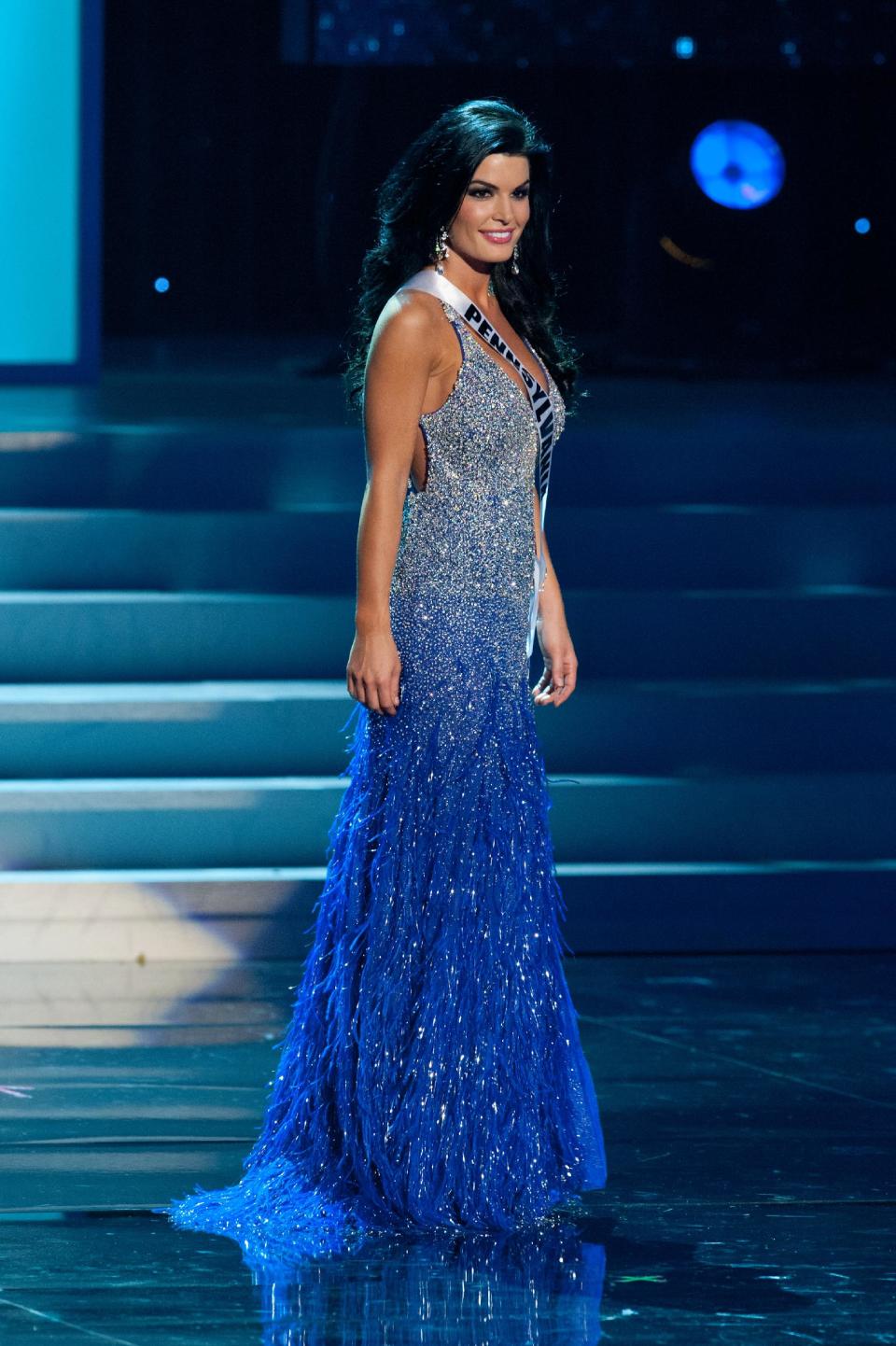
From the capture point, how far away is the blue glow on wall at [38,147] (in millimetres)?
7668

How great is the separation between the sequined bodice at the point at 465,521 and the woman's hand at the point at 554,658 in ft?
0.55

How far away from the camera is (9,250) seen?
7.77 m

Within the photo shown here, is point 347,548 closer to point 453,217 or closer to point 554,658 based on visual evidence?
point 554,658

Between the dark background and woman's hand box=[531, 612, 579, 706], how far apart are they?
18.2 feet

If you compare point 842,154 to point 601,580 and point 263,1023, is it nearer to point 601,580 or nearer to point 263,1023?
point 601,580

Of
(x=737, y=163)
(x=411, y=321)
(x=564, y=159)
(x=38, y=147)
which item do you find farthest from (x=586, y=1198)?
(x=564, y=159)

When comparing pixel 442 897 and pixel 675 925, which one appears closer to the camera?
pixel 442 897

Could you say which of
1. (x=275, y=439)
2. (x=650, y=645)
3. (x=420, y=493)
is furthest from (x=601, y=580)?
(x=420, y=493)

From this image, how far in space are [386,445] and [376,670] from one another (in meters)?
0.29

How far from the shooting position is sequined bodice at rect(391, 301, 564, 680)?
9.98ft

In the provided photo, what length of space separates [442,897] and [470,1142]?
319 millimetres

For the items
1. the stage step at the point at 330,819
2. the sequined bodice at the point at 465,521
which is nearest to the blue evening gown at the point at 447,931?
the sequined bodice at the point at 465,521

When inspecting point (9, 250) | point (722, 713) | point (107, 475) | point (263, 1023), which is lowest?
point (263, 1023)

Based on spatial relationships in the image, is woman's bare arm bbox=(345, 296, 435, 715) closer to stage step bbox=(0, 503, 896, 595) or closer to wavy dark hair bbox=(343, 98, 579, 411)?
wavy dark hair bbox=(343, 98, 579, 411)
